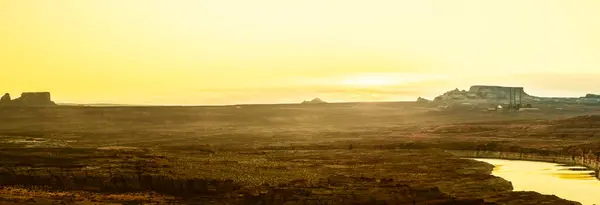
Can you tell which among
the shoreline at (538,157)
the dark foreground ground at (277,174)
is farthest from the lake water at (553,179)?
the dark foreground ground at (277,174)

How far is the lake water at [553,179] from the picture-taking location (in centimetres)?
5125

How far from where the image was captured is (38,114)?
19175cm

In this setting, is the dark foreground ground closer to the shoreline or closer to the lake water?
the shoreline

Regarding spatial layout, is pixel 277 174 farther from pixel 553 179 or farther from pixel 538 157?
pixel 538 157

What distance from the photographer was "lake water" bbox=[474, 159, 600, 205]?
51250 millimetres

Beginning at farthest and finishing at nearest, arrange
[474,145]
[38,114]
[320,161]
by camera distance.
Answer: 1. [38,114]
2. [474,145]
3. [320,161]

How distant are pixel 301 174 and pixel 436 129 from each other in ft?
278

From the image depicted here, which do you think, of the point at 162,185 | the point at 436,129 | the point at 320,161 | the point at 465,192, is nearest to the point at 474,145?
the point at 320,161

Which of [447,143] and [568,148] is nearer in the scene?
[568,148]

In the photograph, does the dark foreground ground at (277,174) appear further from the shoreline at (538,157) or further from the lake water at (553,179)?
the lake water at (553,179)

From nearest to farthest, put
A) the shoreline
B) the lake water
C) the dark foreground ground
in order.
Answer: the dark foreground ground < the lake water < the shoreline

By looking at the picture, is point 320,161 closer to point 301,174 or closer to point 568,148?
point 301,174

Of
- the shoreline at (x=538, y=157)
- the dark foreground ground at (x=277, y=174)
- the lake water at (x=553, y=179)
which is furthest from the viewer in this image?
Answer: the shoreline at (x=538, y=157)

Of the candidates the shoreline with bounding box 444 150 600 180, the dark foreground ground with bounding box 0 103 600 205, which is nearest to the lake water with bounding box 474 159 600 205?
the shoreline with bounding box 444 150 600 180
